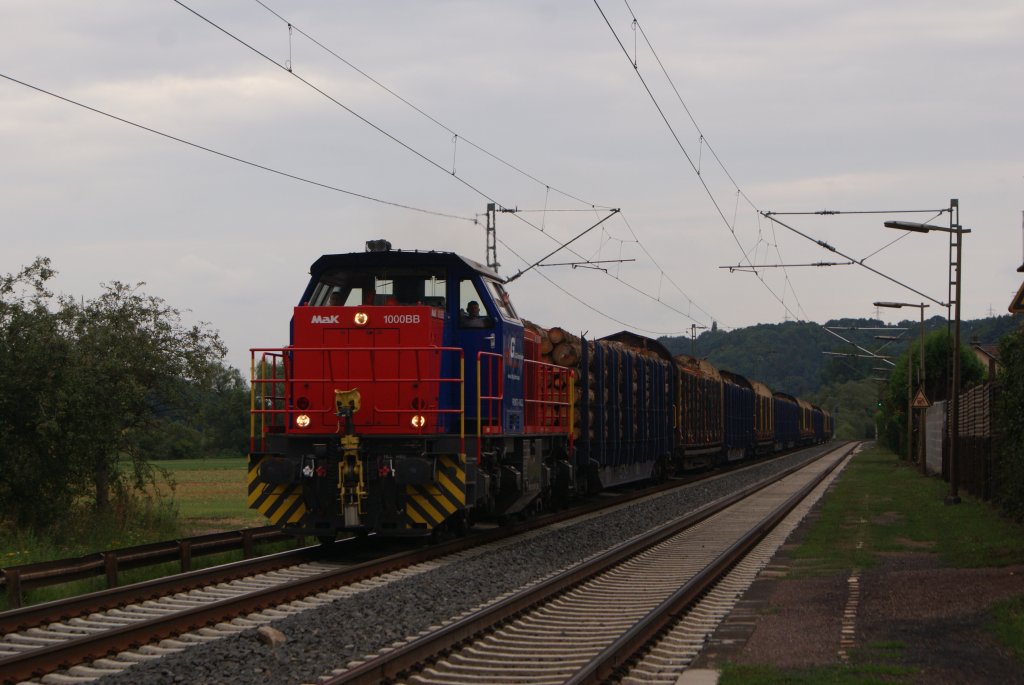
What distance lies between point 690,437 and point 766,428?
76.0 ft

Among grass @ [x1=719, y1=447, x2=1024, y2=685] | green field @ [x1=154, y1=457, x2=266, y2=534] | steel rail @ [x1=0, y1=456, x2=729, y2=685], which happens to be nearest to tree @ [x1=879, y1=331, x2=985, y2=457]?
grass @ [x1=719, y1=447, x2=1024, y2=685]

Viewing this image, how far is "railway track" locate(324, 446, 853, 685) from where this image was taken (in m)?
7.88

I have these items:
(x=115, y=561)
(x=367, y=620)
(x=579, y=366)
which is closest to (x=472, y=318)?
(x=115, y=561)

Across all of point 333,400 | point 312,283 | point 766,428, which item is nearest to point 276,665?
point 333,400

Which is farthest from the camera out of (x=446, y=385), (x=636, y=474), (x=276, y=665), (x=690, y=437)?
(x=690, y=437)

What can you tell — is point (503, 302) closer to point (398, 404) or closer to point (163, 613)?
point (398, 404)

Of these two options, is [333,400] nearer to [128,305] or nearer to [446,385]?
[446,385]

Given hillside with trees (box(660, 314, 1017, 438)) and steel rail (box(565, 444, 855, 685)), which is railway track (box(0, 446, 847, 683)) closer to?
steel rail (box(565, 444, 855, 685))

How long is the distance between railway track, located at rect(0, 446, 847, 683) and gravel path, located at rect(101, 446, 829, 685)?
379 mm

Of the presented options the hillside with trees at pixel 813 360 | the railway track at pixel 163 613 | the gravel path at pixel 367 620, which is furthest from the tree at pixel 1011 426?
the hillside with trees at pixel 813 360

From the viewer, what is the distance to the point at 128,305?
21.8 meters

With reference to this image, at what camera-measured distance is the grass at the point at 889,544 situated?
7.78 meters

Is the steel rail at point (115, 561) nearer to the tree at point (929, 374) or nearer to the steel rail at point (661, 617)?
the steel rail at point (661, 617)

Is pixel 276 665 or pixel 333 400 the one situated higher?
pixel 333 400
